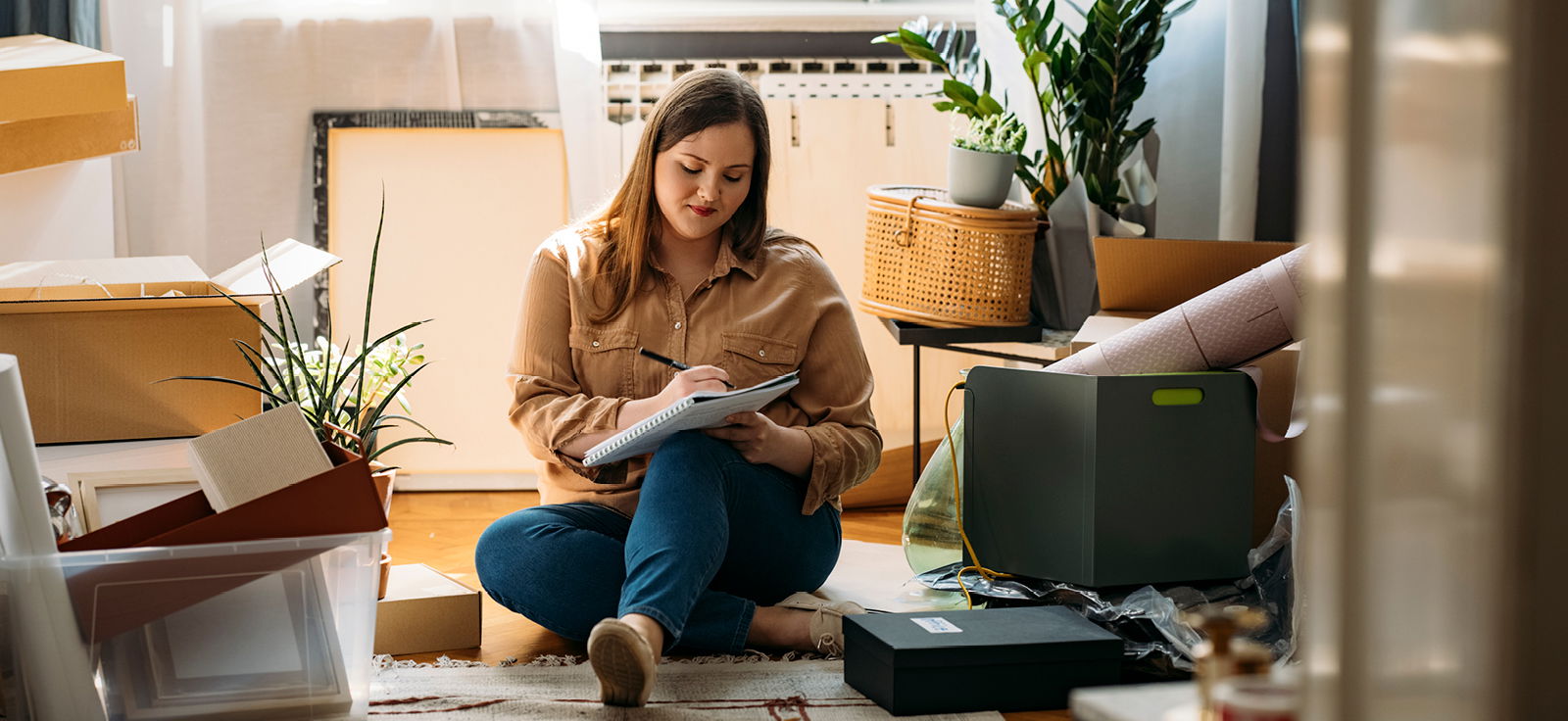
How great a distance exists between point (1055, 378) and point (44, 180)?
5.51ft

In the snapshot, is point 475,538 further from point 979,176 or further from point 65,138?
point 979,176

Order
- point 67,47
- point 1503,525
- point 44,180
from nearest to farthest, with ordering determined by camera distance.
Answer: point 1503,525 → point 67,47 → point 44,180

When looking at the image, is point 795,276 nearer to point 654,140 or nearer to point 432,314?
point 654,140

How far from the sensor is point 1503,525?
0.43 metres

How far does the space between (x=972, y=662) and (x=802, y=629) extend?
0.28 meters

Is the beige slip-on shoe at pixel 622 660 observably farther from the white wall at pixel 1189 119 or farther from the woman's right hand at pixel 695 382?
the white wall at pixel 1189 119

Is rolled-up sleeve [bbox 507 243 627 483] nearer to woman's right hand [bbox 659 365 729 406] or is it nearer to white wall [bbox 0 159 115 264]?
woman's right hand [bbox 659 365 729 406]

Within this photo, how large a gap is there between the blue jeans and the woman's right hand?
2.0 inches

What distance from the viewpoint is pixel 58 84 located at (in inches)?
63.8

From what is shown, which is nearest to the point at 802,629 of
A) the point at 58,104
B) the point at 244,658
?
the point at 244,658

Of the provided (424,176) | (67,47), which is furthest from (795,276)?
(424,176)

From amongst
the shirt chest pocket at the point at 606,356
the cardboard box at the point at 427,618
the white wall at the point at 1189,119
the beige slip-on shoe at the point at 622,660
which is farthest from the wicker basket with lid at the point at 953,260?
the beige slip-on shoe at the point at 622,660

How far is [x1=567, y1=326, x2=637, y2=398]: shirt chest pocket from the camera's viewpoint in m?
1.68

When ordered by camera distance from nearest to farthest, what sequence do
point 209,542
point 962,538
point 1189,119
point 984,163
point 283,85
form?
point 209,542
point 962,538
point 984,163
point 1189,119
point 283,85
